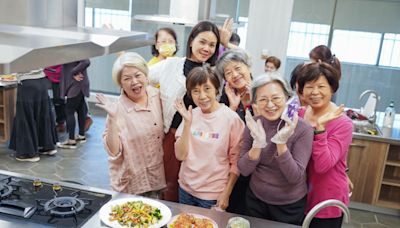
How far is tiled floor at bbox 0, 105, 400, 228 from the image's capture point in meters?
3.59

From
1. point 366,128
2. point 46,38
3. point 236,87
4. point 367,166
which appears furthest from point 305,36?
point 46,38

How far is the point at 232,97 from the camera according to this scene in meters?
2.16

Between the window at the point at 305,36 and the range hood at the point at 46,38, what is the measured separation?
417 cm

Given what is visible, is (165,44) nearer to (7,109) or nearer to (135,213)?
(135,213)

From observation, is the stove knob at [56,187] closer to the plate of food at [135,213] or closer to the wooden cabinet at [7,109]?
the plate of food at [135,213]

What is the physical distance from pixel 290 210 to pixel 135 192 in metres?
0.81

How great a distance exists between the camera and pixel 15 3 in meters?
1.15

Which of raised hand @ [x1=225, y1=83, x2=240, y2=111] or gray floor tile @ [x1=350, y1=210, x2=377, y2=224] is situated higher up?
raised hand @ [x1=225, y1=83, x2=240, y2=111]

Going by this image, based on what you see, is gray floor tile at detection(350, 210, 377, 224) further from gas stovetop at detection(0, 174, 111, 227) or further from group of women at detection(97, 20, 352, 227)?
gas stovetop at detection(0, 174, 111, 227)

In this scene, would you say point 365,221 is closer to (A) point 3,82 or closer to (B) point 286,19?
(B) point 286,19

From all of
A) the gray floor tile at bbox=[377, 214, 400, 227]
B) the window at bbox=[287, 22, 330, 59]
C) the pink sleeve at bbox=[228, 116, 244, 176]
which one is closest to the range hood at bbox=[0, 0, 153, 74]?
the pink sleeve at bbox=[228, 116, 244, 176]

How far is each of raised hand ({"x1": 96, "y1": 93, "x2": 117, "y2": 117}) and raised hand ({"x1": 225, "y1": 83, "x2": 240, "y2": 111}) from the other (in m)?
0.64

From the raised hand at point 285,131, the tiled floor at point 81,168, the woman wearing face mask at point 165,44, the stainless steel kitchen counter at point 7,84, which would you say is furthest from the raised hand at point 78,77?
the raised hand at point 285,131

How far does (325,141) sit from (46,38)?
1.22 m
